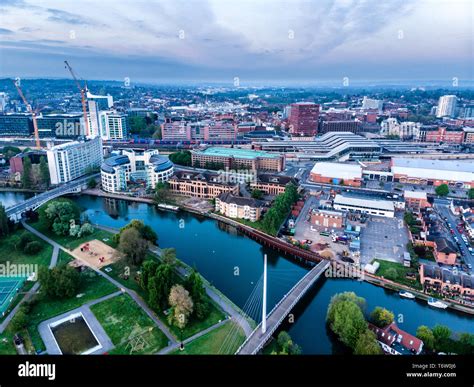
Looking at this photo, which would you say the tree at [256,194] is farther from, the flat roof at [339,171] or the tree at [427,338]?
the tree at [427,338]

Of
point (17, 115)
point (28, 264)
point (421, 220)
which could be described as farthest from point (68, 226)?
point (17, 115)

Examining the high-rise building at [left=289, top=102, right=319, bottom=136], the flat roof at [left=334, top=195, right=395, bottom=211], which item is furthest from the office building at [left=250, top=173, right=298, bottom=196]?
the high-rise building at [left=289, top=102, right=319, bottom=136]

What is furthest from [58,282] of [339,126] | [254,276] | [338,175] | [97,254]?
[339,126]

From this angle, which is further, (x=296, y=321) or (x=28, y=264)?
(x=28, y=264)

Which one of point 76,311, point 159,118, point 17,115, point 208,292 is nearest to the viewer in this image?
point 76,311

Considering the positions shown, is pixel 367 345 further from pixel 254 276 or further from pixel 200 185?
pixel 200 185

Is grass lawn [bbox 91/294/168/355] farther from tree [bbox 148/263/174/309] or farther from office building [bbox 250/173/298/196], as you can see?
office building [bbox 250/173/298/196]

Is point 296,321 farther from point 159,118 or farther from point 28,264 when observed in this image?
point 159,118
